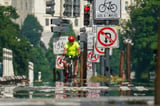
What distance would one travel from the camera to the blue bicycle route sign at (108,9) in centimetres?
2545

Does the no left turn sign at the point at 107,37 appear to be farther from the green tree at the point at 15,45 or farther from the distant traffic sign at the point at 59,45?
the green tree at the point at 15,45

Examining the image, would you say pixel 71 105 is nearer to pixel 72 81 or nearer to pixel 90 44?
pixel 72 81


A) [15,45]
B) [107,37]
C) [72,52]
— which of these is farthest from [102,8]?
Answer: [15,45]

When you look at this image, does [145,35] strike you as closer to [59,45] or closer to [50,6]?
[50,6]

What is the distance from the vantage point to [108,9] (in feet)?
83.8

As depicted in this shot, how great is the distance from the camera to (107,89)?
23656 millimetres

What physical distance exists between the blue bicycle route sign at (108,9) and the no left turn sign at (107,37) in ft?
2.05

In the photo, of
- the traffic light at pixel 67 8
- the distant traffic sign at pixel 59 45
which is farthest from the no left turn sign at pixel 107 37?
the traffic light at pixel 67 8

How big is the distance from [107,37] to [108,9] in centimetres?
89

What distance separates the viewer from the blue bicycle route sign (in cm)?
2545

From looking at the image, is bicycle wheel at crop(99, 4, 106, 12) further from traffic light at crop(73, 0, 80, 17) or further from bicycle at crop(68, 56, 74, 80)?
traffic light at crop(73, 0, 80, 17)

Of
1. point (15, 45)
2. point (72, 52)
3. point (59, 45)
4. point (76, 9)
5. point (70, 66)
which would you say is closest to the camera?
point (72, 52)

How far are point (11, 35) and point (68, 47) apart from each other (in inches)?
4158

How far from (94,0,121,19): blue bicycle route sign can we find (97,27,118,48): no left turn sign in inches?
24.6
